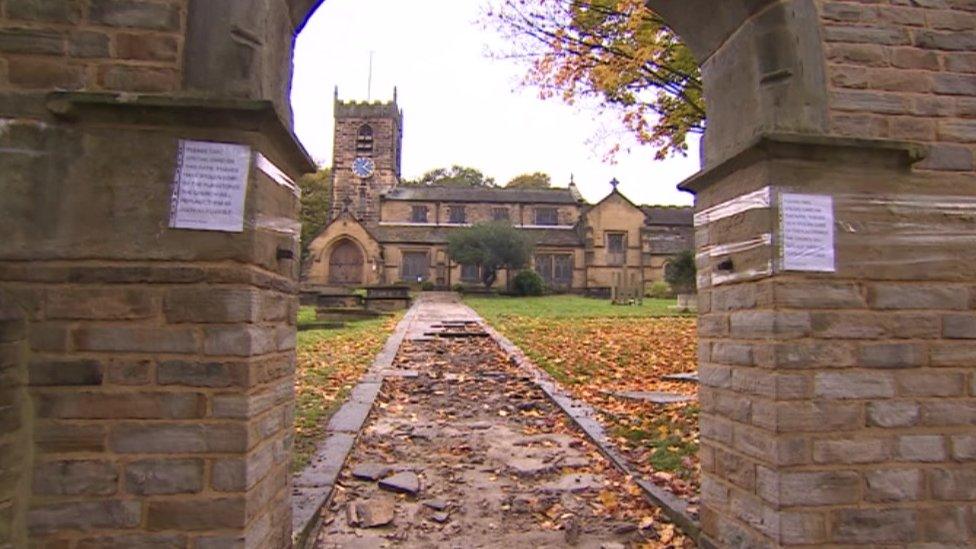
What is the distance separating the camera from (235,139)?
9.19 feet

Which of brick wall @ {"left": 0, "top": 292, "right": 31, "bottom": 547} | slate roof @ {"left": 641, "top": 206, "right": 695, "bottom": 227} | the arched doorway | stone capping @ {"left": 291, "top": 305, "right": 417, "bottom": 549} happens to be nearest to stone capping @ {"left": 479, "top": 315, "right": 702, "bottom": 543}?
stone capping @ {"left": 291, "top": 305, "right": 417, "bottom": 549}

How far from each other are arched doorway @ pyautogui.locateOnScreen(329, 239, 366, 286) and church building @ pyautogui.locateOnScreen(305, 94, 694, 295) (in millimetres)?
66

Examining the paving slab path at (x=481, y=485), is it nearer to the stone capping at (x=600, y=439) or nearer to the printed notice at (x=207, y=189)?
the stone capping at (x=600, y=439)

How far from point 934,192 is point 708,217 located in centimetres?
113

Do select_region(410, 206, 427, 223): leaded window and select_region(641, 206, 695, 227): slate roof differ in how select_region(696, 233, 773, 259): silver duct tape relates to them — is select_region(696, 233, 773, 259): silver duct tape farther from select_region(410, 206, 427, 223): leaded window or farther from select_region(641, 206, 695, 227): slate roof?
select_region(641, 206, 695, 227): slate roof

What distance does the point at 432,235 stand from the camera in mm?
44688

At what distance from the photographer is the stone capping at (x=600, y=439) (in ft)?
12.3

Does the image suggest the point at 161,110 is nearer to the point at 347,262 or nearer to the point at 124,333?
the point at 124,333

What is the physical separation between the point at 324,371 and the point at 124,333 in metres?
6.29

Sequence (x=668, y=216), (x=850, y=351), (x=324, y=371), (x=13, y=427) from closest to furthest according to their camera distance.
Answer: (x=13, y=427) → (x=850, y=351) → (x=324, y=371) → (x=668, y=216)

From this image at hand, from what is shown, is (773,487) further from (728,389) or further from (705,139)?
(705,139)

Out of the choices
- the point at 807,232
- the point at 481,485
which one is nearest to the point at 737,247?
the point at 807,232

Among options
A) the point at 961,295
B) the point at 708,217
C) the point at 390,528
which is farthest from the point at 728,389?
the point at 390,528

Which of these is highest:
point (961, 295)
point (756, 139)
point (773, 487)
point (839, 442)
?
point (756, 139)
